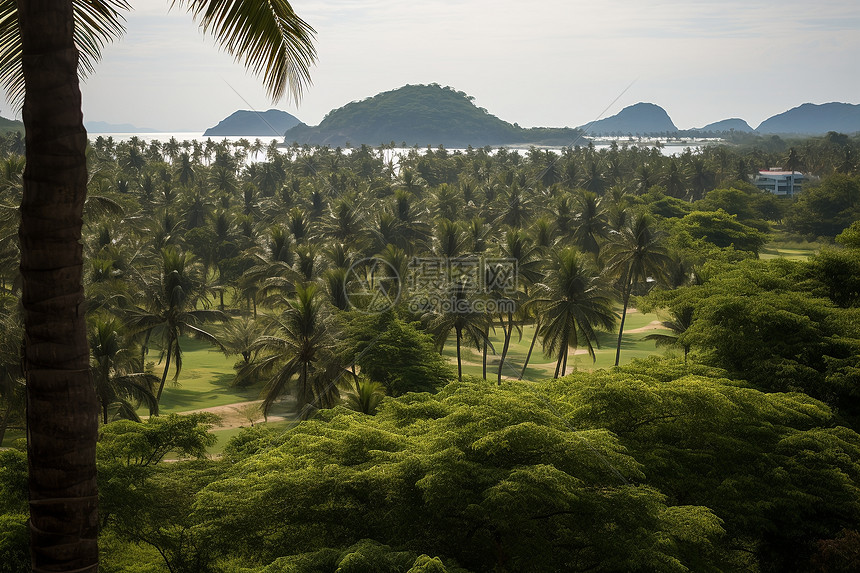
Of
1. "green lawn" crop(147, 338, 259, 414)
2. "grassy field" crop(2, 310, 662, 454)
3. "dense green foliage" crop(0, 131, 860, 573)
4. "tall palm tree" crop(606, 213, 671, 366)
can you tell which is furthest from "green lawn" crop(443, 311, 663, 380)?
"green lawn" crop(147, 338, 259, 414)

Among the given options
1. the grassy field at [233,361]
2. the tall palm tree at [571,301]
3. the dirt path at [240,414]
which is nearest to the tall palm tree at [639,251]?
the grassy field at [233,361]

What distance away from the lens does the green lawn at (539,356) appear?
50.5 metres

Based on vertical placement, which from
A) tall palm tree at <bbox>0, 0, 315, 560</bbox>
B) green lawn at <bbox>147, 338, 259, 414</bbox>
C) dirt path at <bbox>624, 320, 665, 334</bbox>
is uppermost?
tall palm tree at <bbox>0, 0, 315, 560</bbox>

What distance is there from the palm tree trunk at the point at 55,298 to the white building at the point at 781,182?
455 ft

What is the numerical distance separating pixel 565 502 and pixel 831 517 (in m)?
8.95

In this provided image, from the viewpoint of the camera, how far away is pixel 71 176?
16.5 ft

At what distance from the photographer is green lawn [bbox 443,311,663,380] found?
166ft

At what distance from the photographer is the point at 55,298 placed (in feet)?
16.5

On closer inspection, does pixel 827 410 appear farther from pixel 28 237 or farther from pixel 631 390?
pixel 28 237

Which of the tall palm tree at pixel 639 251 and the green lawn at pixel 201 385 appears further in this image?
the tall palm tree at pixel 639 251

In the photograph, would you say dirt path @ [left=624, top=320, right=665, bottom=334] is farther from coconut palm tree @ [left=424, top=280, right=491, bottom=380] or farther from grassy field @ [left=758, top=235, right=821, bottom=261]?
grassy field @ [left=758, top=235, right=821, bottom=261]

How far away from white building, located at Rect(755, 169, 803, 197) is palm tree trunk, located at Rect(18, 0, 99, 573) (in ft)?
455

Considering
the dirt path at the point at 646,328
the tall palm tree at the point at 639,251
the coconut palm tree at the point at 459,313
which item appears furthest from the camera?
the dirt path at the point at 646,328

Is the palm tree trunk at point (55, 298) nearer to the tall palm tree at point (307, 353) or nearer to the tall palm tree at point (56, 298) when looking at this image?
the tall palm tree at point (56, 298)
